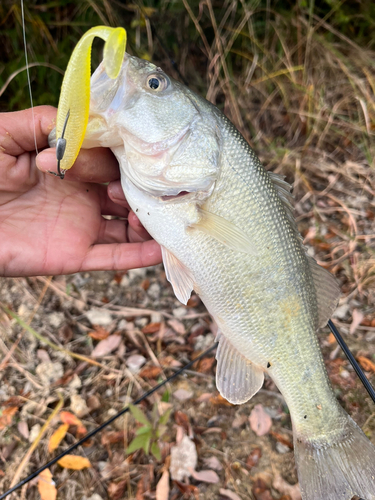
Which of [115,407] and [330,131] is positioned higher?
[330,131]

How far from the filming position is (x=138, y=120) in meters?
1.65

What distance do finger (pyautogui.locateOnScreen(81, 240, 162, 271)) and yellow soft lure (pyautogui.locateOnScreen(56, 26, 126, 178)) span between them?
873mm

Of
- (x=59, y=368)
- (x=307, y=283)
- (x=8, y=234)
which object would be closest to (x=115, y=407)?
(x=59, y=368)

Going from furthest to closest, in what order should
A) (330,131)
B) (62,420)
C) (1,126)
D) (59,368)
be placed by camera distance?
(330,131)
(59,368)
(62,420)
(1,126)

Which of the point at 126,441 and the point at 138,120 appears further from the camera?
the point at 126,441

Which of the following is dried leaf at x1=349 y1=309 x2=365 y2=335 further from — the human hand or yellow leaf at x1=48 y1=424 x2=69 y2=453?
yellow leaf at x1=48 y1=424 x2=69 y2=453

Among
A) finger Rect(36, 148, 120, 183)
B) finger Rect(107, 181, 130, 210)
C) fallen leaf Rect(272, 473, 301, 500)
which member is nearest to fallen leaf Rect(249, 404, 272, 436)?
fallen leaf Rect(272, 473, 301, 500)

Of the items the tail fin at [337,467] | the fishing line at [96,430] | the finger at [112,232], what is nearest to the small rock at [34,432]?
the fishing line at [96,430]

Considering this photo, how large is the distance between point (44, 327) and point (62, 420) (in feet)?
2.55

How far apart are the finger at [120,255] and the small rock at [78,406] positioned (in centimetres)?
109

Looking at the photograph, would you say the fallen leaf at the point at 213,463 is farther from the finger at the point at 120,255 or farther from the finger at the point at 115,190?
the finger at the point at 115,190

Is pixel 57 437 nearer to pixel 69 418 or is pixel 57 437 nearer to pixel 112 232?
pixel 69 418

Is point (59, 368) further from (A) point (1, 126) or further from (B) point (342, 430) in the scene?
(B) point (342, 430)

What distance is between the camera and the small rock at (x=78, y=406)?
101 inches
